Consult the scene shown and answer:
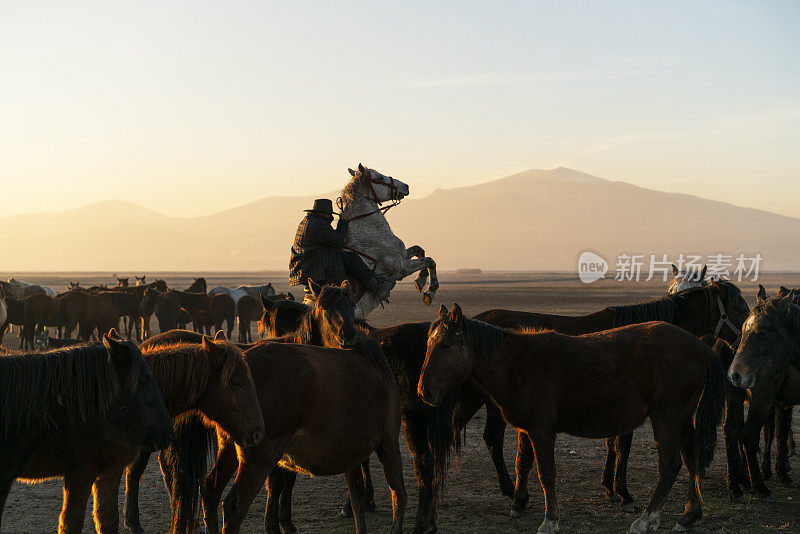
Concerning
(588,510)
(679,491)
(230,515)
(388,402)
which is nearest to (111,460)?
(230,515)

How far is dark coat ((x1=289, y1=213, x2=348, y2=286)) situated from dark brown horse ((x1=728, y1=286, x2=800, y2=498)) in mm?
4246

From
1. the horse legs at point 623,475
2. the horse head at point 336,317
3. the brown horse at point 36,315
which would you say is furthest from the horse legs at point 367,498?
the brown horse at point 36,315

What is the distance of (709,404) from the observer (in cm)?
642

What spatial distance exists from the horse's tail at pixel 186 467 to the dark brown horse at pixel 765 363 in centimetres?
465

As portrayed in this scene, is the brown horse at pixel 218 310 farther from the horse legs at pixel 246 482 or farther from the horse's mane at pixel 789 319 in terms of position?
the horse legs at pixel 246 482

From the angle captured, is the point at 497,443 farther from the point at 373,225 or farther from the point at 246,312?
the point at 246,312

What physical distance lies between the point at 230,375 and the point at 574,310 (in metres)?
36.2

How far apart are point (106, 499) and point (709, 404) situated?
192 inches

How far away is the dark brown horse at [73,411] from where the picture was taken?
441cm

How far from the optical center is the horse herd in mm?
4547

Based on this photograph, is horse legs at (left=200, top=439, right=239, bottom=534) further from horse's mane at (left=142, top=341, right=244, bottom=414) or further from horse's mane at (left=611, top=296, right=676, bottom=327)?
horse's mane at (left=611, top=296, right=676, bottom=327)

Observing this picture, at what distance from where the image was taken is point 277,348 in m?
5.34

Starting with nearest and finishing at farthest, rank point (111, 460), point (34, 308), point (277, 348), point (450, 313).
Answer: point (111, 460), point (277, 348), point (450, 313), point (34, 308)

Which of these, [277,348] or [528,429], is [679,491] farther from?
[277,348]
